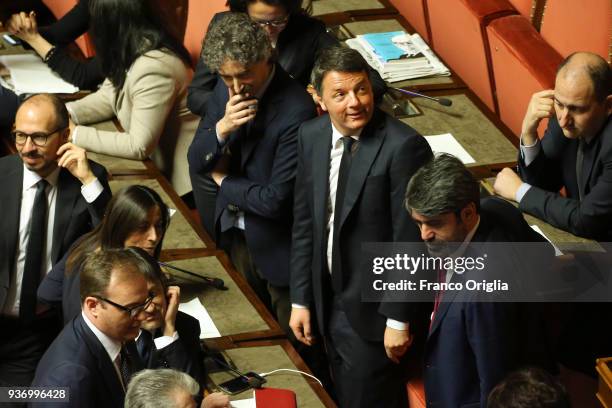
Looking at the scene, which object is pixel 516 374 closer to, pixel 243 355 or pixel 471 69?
pixel 243 355

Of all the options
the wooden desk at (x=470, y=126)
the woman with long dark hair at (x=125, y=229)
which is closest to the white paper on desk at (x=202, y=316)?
the woman with long dark hair at (x=125, y=229)

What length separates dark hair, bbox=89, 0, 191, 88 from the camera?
14.7 feet

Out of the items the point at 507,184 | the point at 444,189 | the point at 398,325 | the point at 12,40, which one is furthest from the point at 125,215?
the point at 12,40

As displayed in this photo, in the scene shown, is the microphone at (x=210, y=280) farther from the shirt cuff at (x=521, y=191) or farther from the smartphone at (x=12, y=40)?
the smartphone at (x=12, y=40)

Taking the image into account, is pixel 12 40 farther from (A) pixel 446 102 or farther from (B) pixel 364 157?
(B) pixel 364 157

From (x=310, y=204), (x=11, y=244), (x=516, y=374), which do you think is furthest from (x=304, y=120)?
(x=516, y=374)

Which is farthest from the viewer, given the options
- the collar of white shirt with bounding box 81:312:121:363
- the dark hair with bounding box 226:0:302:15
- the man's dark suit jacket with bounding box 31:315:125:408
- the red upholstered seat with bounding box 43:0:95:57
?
the red upholstered seat with bounding box 43:0:95:57

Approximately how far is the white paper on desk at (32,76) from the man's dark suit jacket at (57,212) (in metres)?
1.19

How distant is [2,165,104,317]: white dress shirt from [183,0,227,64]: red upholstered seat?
164cm

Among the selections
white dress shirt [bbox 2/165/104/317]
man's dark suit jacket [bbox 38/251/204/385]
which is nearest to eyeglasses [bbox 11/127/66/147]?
white dress shirt [bbox 2/165/104/317]

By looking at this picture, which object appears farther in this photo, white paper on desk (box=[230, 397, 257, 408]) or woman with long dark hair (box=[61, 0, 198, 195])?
woman with long dark hair (box=[61, 0, 198, 195])

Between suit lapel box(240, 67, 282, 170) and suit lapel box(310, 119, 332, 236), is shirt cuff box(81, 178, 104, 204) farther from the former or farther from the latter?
suit lapel box(310, 119, 332, 236)

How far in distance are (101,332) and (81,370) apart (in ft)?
0.43

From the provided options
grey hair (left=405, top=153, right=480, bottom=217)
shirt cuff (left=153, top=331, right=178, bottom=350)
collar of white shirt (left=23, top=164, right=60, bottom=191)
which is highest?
grey hair (left=405, top=153, right=480, bottom=217)
